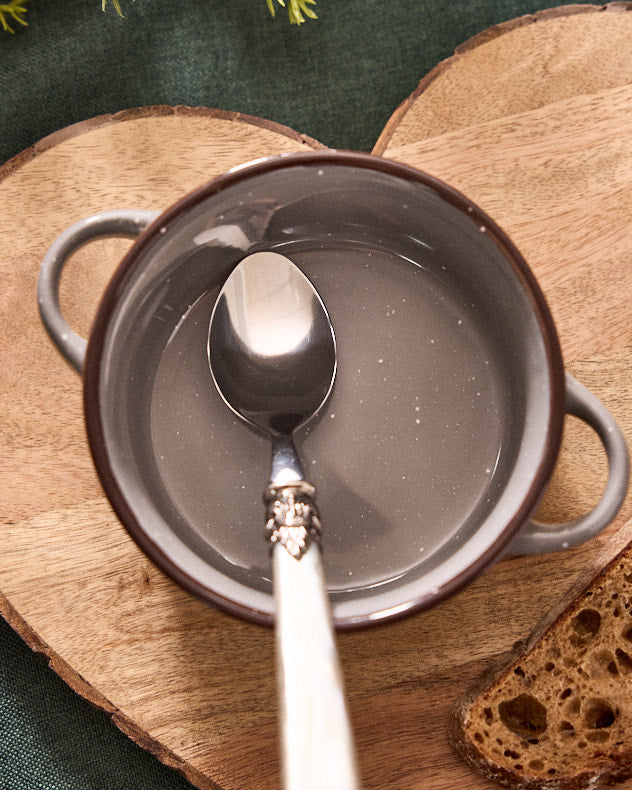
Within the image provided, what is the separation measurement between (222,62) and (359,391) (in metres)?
0.48

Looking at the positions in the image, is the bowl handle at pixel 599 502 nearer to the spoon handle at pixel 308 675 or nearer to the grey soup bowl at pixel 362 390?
the grey soup bowl at pixel 362 390

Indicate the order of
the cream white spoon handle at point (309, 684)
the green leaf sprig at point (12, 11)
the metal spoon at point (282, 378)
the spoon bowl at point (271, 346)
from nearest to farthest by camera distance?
1. the cream white spoon handle at point (309, 684)
2. the metal spoon at point (282, 378)
3. the spoon bowl at point (271, 346)
4. the green leaf sprig at point (12, 11)

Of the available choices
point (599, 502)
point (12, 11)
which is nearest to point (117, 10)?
point (12, 11)

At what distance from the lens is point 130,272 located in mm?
504

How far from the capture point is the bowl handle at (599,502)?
1.73 ft

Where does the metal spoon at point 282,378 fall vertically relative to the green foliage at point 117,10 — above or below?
below

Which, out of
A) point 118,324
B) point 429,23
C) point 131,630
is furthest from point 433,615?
point 429,23

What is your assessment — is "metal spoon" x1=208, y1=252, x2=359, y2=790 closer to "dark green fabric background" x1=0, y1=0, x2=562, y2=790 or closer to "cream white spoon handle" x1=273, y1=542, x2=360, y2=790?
"cream white spoon handle" x1=273, y1=542, x2=360, y2=790

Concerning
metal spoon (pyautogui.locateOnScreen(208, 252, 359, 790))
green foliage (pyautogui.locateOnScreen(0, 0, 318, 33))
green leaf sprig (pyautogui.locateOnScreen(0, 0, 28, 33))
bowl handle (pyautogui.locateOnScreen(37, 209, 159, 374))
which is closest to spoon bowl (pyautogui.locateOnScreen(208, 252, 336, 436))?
metal spoon (pyautogui.locateOnScreen(208, 252, 359, 790))

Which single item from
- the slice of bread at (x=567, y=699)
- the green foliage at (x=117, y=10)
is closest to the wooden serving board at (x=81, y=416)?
the slice of bread at (x=567, y=699)

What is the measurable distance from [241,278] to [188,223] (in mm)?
79

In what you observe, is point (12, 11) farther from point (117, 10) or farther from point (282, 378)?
point (282, 378)

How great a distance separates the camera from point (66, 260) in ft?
1.75

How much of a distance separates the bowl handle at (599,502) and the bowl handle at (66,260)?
1.18ft
